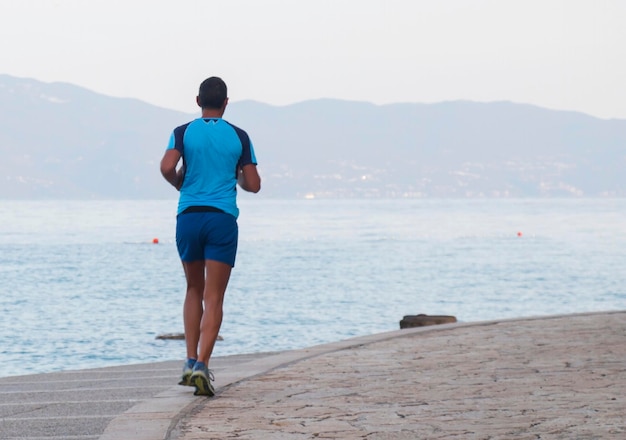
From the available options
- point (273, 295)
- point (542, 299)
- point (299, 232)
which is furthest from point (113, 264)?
point (299, 232)

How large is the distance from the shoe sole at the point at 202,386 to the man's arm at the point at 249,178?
3.89ft

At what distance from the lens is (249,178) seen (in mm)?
7531

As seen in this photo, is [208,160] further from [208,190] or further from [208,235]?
[208,235]

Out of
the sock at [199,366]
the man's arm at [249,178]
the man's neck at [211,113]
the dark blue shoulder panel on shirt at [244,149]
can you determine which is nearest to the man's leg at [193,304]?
the sock at [199,366]

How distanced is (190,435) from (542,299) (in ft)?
133

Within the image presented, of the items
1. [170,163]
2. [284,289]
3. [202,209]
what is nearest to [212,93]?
[170,163]

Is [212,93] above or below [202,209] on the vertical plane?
above

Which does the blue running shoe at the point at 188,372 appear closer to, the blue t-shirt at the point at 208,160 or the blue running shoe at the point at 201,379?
the blue running shoe at the point at 201,379

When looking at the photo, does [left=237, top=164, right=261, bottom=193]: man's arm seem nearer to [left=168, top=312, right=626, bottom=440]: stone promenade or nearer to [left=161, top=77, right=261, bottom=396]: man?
[left=161, top=77, right=261, bottom=396]: man

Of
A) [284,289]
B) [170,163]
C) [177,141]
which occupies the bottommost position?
[284,289]

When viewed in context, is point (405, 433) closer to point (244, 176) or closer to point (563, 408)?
point (563, 408)

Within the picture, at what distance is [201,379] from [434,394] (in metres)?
1.46

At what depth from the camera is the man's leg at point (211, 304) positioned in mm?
7512

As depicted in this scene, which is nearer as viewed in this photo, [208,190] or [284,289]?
[208,190]
